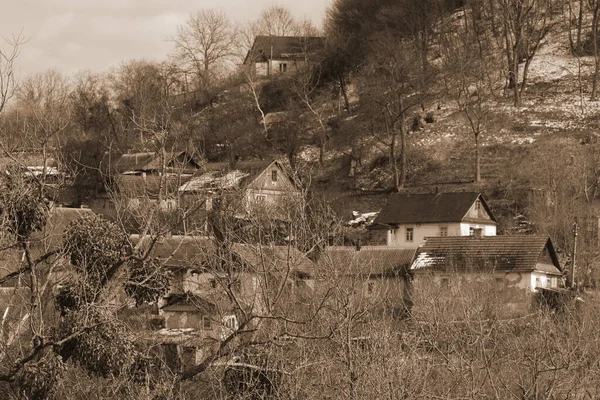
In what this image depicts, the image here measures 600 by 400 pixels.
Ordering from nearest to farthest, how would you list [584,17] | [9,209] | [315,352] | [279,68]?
[9,209]
[315,352]
[584,17]
[279,68]

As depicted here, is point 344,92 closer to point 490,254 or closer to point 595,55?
point 595,55

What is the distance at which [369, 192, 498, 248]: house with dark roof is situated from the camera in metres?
49.5

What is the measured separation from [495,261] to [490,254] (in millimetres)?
837

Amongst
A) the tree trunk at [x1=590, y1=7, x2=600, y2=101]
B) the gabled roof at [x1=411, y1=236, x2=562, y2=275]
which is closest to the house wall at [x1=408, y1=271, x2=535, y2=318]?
the gabled roof at [x1=411, y1=236, x2=562, y2=275]

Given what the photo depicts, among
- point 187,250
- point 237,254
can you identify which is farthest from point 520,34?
point 237,254

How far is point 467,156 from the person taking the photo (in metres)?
58.5

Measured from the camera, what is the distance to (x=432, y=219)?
49.9 m

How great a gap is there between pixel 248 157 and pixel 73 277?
4786 centimetres

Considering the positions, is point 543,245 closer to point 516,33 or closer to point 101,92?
point 516,33

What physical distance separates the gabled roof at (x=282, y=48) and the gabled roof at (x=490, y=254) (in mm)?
41545

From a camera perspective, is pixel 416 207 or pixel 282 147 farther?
pixel 282 147

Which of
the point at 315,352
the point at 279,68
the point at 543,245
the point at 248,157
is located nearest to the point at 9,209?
the point at 315,352

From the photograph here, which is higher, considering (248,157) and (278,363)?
(248,157)

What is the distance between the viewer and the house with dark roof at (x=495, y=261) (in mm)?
38500
